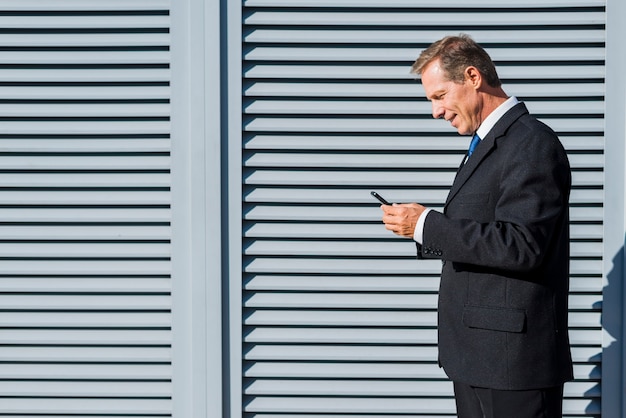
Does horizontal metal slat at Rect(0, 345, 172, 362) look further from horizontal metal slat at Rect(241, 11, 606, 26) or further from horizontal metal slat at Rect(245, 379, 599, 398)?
horizontal metal slat at Rect(241, 11, 606, 26)

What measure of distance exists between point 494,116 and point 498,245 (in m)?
0.43

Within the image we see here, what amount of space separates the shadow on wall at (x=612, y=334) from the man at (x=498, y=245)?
3.19 feet

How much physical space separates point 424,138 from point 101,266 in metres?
1.51

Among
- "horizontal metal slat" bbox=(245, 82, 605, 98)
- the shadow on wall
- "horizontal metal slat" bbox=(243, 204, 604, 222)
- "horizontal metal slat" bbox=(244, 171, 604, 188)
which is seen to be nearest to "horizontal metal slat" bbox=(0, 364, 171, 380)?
"horizontal metal slat" bbox=(243, 204, 604, 222)

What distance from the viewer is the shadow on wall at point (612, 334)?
3039 millimetres

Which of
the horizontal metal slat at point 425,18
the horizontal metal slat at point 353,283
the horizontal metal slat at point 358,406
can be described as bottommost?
the horizontal metal slat at point 358,406

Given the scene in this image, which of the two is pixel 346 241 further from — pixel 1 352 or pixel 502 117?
pixel 1 352

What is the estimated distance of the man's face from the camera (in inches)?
87.7

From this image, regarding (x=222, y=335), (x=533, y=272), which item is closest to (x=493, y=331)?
(x=533, y=272)

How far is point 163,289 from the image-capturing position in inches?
123

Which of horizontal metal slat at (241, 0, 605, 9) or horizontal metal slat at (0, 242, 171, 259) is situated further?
horizontal metal slat at (0, 242, 171, 259)

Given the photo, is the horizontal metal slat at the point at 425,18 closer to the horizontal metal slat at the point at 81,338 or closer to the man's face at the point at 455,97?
the man's face at the point at 455,97

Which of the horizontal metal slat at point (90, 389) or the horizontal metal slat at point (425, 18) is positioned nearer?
the horizontal metal slat at point (425, 18)

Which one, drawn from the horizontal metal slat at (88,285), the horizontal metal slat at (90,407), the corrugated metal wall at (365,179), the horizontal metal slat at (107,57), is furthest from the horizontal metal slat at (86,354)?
the horizontal metal slat at (107,57)
